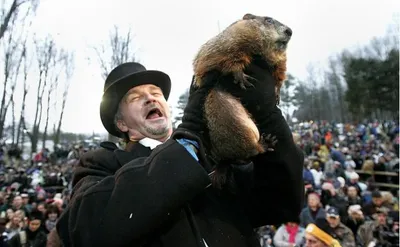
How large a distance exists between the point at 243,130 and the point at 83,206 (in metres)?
0.81

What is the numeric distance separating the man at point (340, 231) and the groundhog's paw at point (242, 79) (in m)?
4.75

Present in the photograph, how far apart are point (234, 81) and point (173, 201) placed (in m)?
0.68

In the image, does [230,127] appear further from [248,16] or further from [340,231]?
[340,231]

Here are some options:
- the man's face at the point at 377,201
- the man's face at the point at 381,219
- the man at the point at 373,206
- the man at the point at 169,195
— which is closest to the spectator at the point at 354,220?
the man's face at the point at 381,219

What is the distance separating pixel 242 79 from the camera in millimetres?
1854

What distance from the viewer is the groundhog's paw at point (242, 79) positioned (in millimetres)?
1843

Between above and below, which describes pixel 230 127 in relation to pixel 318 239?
above

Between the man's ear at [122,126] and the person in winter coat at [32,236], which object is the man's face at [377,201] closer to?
the person in winter coat at [32,236]

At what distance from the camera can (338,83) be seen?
6194 cm

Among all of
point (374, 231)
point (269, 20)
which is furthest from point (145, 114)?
point (374, 231)

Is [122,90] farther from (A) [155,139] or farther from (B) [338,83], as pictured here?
(B) [338,83]

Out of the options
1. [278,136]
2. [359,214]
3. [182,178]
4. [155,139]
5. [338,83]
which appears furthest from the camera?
[338,83]

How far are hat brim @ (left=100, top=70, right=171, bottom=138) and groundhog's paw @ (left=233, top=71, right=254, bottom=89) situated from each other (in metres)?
0.74

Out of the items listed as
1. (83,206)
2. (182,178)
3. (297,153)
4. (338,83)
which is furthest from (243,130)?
(338,83)
